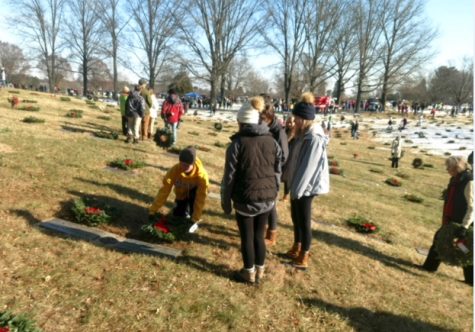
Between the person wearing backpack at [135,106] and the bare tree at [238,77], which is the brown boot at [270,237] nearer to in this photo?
the person wearing backpack at [135,106]

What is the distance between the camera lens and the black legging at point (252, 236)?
3.36m

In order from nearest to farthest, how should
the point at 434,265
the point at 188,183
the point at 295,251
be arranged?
1. the point at 295,251
2. the point at 188,183
3. the point at 434,265

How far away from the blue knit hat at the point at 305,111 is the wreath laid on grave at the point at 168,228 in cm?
211

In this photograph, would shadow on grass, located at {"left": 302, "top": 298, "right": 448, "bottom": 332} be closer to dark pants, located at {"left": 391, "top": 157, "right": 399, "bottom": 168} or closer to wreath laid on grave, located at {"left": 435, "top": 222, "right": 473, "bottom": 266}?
wreath laid on grave, located at {"left": 435, "top": 222, "right": 473, "bottom": 266}

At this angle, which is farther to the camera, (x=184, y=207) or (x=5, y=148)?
(x=5, y=148)

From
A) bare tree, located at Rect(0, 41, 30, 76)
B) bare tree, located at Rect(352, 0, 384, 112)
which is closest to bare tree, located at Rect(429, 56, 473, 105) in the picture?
bare tree, located at Rect(352, 0, 384, 112)

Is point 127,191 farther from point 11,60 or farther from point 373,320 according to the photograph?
point 11,60

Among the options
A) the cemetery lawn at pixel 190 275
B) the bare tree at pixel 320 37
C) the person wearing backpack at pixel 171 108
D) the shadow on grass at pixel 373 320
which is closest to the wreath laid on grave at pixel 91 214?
the cemetery lawn at pixel 190 275

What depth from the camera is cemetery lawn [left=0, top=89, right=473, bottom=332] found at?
2973mm

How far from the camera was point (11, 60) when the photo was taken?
204 ft

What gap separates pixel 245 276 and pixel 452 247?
9.89 ft

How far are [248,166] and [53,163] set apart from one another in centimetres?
507

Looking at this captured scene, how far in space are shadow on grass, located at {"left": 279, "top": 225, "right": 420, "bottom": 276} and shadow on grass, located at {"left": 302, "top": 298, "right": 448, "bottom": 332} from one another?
1487 mm

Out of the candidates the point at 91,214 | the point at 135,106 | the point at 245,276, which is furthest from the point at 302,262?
the point at 135,106
